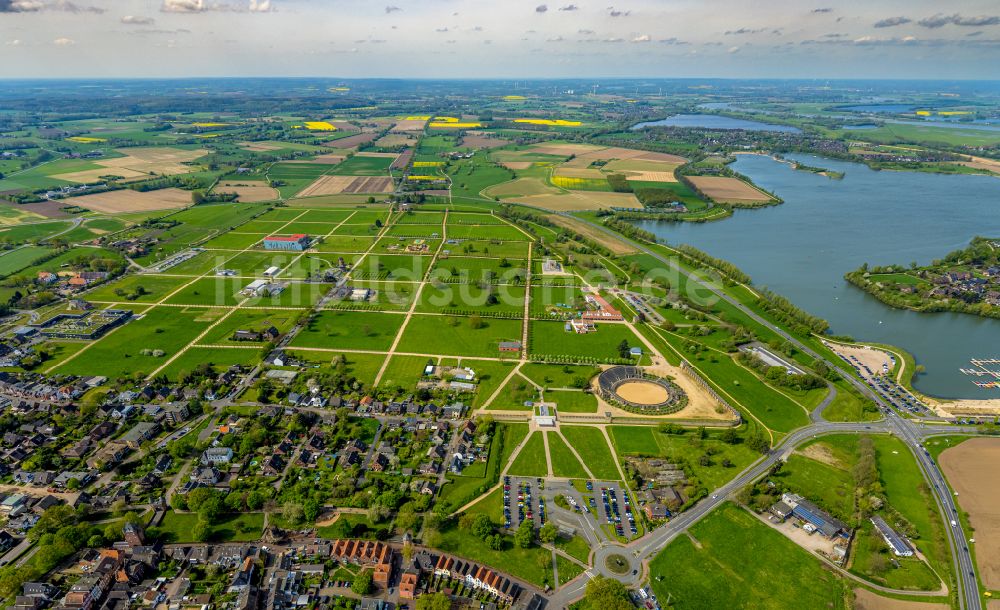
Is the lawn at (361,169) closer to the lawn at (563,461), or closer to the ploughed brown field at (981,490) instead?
the lawn at (563,461)

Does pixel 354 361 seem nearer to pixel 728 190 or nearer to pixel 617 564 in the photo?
pixel 617 564

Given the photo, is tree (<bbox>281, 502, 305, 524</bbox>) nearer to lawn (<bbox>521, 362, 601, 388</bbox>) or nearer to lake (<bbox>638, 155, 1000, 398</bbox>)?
lawn (<bbox>521, 362, 601, 388</bbox>)

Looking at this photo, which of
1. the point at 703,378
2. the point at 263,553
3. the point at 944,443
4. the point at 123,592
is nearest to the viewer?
the point at 123,592

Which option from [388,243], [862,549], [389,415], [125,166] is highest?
[125,166]

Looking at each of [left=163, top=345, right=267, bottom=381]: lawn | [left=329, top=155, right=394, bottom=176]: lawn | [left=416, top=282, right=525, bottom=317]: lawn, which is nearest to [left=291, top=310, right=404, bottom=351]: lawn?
[left=163, top=345, right=267, bottom=381]: lawn

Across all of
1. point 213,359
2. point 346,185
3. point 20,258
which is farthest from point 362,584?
point 346,185

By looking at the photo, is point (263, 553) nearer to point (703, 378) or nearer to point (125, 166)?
point (703, 378)

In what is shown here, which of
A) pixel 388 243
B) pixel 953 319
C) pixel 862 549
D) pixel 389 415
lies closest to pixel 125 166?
pixel 388 243

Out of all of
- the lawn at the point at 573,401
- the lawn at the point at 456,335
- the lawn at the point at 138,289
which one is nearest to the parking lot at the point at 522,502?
the lawn at the point at 573,401
